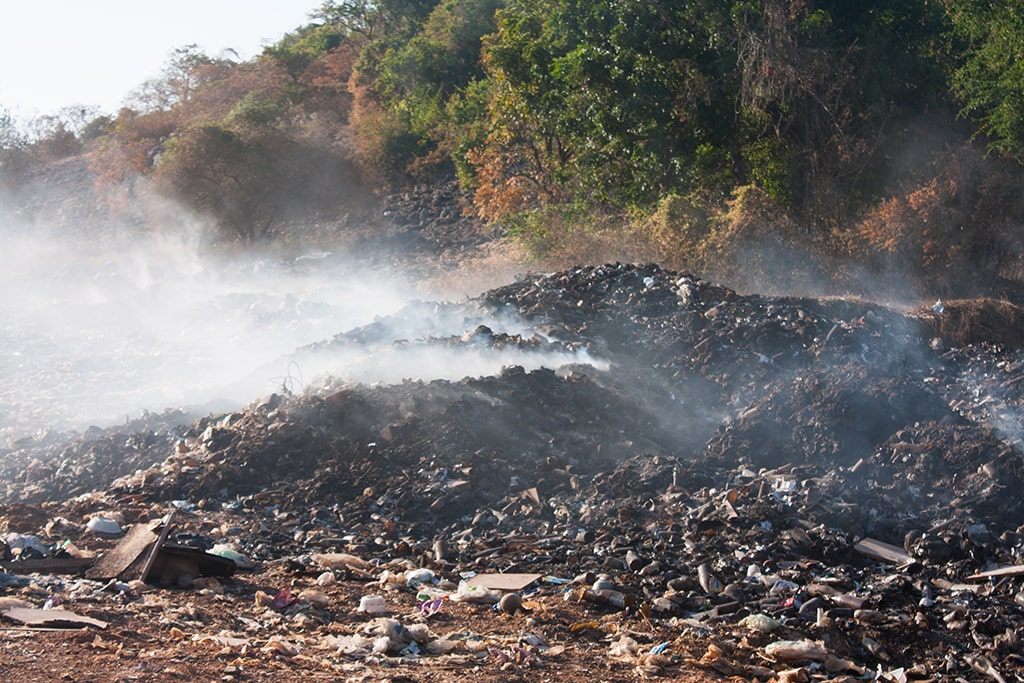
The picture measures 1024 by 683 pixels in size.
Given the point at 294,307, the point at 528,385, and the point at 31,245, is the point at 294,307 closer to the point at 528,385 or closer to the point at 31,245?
the point at 528,385

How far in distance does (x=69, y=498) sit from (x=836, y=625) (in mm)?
6008

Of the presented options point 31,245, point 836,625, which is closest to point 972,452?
point 836,625

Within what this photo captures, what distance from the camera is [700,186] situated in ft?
47.4

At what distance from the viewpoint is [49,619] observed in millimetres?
4355

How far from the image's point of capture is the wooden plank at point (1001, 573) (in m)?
5.76

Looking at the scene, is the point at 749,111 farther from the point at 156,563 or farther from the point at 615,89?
the point at 156,563

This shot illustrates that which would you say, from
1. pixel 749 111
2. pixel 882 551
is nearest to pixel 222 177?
pixel 749 111

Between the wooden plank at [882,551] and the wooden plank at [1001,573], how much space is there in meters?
0.37

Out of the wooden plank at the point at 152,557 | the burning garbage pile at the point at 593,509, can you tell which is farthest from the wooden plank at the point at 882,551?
the wooden plank at the point at 152,557

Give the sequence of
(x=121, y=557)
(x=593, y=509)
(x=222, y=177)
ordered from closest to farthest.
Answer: (x=121, y=557), (x=593, y=509), (x=222, y=177)

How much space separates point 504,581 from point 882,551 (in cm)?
247

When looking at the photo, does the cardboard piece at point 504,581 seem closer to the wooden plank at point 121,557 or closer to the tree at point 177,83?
the wooden plank at point 121,557

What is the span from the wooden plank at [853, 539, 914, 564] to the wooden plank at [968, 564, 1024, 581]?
0.37 metres

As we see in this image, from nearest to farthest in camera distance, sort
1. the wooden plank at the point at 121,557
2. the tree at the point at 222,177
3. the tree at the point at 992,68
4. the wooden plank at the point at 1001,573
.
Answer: the wooden plank at the point at 121,557, the wooden plank at the point at 1001,573, the tree at the point at 992,68, the tree at the point at 222,177
